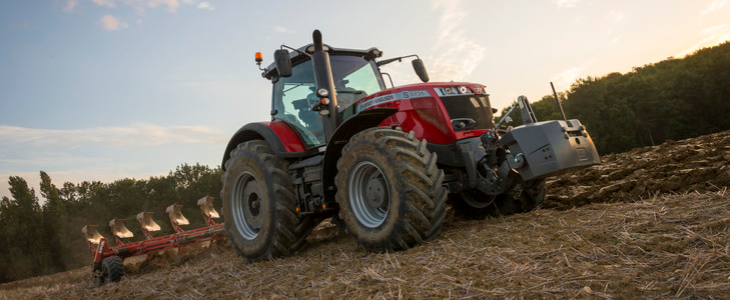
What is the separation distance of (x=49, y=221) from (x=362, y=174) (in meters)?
26.7

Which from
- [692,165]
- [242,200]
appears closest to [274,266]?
[242,200]

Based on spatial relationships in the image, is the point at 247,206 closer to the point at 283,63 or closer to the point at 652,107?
the point at 283,63

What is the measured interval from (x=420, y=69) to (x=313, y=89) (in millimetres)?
1319

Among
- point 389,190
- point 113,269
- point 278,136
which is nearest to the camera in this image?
point 389,190

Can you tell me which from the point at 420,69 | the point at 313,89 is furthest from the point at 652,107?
the point at 313,89

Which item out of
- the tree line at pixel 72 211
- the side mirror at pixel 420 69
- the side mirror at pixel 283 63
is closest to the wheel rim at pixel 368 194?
the side mirror at pixel 283 63

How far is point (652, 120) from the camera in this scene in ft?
93.4

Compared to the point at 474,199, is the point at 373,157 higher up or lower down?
higher up

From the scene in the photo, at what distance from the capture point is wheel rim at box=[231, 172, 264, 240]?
5496 millimetres

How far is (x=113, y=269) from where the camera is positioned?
22.5 ft

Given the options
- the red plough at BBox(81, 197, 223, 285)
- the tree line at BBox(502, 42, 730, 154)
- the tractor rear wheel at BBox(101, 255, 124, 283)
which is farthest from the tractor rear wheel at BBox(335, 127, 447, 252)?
the tree line at BBox(502, 42, 730, 154)

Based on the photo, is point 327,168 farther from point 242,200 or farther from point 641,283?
point 641,283

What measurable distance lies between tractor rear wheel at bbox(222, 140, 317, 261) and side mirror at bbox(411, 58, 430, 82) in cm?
193

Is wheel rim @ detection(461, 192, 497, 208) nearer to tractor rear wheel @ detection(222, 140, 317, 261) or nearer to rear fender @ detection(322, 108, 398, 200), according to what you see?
rear fender @ detection(322, 108, 398, 200)
